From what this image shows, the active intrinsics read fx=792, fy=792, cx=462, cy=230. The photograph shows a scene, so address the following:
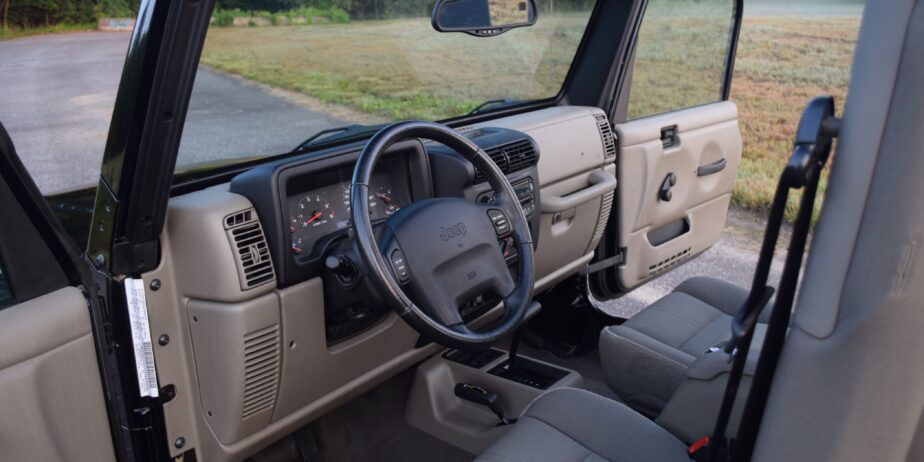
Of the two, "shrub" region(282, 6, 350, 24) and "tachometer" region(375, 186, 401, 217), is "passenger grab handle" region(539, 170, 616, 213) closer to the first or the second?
"tachometer" region(375, 186, 401, 217)

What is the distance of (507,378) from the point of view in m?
2.77

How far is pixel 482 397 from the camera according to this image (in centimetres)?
270

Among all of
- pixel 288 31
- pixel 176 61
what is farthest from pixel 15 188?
pixel 288 31

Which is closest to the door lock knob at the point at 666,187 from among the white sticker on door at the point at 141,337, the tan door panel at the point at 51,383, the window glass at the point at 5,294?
the white sticker on door at the point at 141,337

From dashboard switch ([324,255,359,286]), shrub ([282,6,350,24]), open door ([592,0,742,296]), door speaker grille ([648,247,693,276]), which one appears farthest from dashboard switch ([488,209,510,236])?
door speaker grille ([648,247,693,276])

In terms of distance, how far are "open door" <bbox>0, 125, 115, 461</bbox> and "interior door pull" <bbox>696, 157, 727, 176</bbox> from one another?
8.26 feet

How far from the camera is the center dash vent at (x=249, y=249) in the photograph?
1.79 metres

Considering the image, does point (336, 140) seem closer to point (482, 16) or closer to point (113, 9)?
point (482, 16)

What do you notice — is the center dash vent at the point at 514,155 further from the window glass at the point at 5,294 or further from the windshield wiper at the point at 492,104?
the window glass at the point at 5,294

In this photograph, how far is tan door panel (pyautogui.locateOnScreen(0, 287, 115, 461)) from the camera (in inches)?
59.1

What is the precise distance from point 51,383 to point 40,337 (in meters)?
0.10

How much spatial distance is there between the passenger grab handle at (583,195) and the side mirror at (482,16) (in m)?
0.60

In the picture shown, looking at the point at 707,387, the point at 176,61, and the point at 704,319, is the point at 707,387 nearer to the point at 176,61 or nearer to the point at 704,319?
the point at 704,319

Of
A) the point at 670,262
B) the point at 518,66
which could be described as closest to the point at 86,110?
the point at 518,66
